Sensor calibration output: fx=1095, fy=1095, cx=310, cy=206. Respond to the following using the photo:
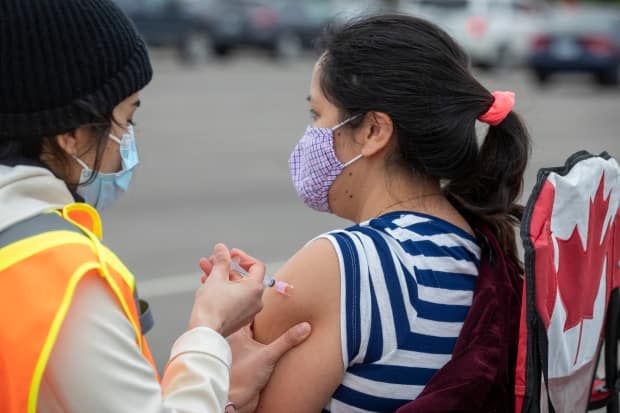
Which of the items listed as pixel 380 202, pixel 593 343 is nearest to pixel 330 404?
pixel 380 202

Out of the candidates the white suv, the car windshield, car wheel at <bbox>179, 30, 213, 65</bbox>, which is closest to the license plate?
the car windshield

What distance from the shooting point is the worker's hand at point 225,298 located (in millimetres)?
1979

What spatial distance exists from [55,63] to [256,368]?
0.79 metres

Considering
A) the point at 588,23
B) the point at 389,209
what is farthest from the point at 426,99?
the point at 588,23

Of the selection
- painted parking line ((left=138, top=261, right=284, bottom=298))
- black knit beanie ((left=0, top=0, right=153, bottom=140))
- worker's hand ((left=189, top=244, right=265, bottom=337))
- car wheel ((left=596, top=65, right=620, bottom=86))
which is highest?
black knit beanie ((left=0, top=0, right=153, bottom=140))

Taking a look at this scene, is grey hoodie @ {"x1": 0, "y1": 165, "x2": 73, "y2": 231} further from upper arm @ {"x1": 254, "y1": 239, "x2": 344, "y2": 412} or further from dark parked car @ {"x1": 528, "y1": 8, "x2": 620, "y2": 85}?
dark parked car @ {"x1": 528, "y1": 8, "x2": 620, "y2": 85}

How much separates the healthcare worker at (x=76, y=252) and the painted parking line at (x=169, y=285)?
15.5ft

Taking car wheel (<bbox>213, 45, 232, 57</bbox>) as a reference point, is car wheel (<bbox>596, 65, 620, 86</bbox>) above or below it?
above

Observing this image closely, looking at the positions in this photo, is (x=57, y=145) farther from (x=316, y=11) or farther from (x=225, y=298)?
(x=316, y=11)

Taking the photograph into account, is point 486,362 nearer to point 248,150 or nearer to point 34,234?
point 34,234

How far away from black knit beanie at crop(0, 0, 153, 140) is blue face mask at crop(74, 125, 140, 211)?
0.15 m

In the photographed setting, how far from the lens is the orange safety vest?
1.64 m

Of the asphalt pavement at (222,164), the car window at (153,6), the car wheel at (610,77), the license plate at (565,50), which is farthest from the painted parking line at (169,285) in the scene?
the car window at (153,6)

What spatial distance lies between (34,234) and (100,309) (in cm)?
16
